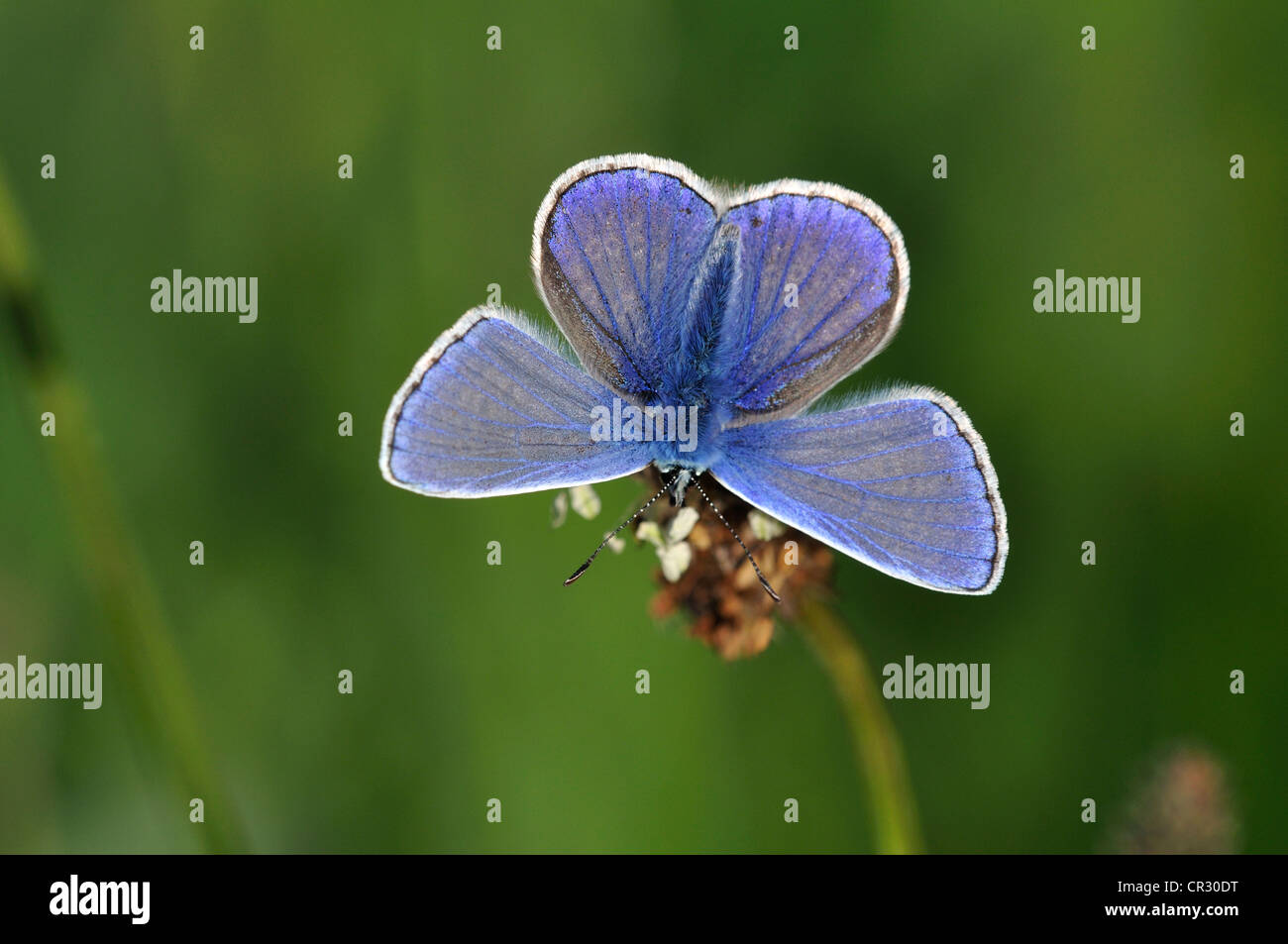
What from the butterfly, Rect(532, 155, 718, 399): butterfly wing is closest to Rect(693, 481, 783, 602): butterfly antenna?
the butterfly

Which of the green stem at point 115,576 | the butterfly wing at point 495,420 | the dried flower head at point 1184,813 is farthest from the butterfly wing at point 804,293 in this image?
the green stem at point 115,576

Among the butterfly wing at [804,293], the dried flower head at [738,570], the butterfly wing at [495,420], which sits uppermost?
the butterfly wing at [804,293]

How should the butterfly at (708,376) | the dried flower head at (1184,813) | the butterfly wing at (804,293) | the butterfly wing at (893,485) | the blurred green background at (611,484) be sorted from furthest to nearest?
1. the blurred green background at (611,484)
2. the butterfly wing at (804,293)
3. the dried flower head at (1184,813)
4. the butterfly at (708,376)
5. the butterfly wing at (893,485)

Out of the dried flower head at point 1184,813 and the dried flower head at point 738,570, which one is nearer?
the dried flower head at point 1184,813

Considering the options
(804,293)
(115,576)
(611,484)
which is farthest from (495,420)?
(611,484)

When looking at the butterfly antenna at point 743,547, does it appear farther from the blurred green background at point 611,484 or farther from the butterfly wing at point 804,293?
the blurred green background at point 611,484

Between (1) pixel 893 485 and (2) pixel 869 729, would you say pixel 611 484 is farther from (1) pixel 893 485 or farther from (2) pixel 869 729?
(1) pixel 893 485

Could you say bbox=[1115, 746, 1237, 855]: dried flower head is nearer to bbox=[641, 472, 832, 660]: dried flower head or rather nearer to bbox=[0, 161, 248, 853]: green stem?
bbox=[641, 472, 832, 660]: dried flower head
